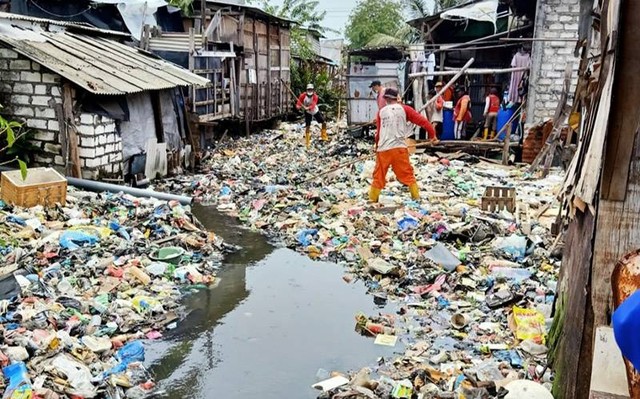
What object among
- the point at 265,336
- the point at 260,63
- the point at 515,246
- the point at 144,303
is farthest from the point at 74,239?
the point at 260,63

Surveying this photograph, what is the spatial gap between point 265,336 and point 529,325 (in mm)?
2160

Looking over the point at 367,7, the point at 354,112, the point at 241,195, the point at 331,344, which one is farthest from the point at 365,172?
the point at 367,7

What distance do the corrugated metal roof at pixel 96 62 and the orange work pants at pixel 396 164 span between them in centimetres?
394

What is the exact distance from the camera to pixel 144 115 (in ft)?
35.1

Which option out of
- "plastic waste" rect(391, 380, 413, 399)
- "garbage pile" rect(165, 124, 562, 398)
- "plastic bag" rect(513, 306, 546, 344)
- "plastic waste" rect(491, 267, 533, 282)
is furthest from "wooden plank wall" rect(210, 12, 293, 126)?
"plastic waste" rect(391, 380, 413, 399)

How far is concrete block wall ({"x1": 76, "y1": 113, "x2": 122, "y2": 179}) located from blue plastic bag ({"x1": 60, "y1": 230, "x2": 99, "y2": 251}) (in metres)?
2.78

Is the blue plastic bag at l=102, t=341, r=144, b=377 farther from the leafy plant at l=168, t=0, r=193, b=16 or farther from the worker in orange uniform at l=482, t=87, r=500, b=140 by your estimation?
the leafy plant at l=168, t=0, r=193, b=16

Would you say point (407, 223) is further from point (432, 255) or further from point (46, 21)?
point (46, 21)

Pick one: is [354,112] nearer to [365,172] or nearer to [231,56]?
[231,56]

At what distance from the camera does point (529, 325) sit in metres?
4.71

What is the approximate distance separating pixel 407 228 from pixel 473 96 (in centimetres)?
856

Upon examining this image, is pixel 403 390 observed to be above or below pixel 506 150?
below

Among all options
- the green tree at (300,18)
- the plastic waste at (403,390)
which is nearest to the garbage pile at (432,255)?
the plastic waste at (403,390)

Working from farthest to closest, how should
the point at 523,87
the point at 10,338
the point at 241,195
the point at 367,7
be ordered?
the point at 367,7 → the point at 523,87 → the point at 241,195 → the point at 10,338
